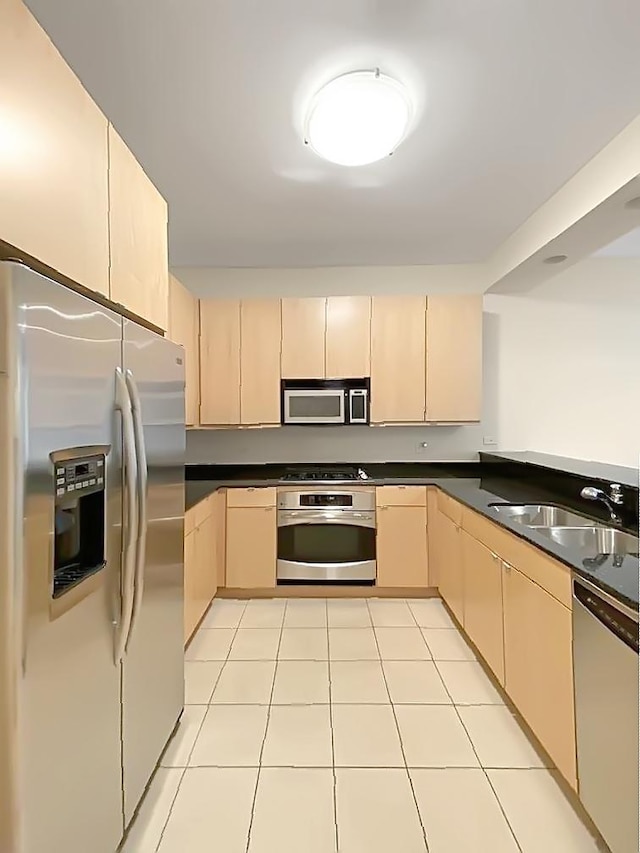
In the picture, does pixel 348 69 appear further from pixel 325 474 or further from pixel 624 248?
pixel 624 248

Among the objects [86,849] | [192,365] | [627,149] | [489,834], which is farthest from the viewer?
[192,365]

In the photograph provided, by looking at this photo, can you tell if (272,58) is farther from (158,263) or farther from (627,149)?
(627,149)

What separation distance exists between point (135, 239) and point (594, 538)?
2.38m

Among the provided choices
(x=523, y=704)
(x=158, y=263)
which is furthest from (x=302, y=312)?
(x=523, y=704)

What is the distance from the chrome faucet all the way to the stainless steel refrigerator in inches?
74.5

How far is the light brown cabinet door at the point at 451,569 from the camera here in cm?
351

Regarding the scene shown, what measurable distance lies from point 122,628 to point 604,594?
4.48 ft

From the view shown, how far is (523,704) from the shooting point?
2.36 meters

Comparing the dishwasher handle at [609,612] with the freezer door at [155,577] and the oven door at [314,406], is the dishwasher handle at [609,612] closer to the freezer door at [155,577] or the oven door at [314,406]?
the freezer door at [155,577]

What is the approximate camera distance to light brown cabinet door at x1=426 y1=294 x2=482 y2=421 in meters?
4.58

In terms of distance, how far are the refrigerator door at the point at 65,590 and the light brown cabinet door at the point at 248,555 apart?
2.65 m

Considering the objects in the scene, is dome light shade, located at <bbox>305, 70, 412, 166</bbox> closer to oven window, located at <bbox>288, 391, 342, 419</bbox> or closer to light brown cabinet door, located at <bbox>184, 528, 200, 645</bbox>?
light brown cabinet door, located at <bbox>184, 528, 200, 645</bbox>

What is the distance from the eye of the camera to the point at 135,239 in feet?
6.67

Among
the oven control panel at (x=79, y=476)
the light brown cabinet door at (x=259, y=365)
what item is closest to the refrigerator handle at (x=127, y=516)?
the oven control panel at (x=79, y=476)
